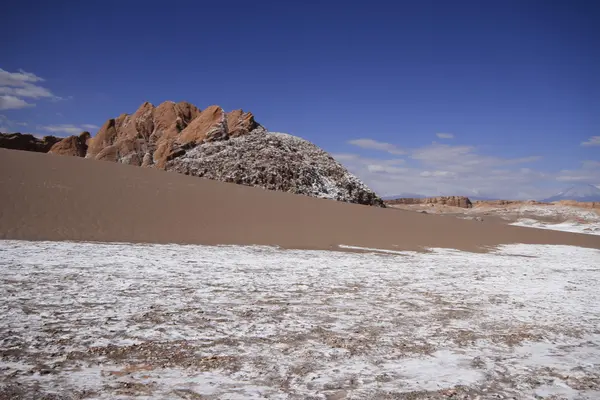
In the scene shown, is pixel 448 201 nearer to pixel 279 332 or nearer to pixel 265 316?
pixel 265 316

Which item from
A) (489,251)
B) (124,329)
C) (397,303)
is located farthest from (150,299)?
(489,251)

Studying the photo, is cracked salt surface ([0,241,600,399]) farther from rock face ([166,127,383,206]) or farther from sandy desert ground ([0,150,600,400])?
rock face ([166,127,383,206])

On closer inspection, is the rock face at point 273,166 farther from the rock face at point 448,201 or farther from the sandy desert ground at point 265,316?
the rock face at point 448,201

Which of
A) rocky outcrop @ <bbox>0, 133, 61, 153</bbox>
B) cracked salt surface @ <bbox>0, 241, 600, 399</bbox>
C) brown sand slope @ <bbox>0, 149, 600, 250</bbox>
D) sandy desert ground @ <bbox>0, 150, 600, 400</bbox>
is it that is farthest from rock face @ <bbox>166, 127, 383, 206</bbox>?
rocky outcrop @ <bbox>0, 133, 61, 153</bbox>

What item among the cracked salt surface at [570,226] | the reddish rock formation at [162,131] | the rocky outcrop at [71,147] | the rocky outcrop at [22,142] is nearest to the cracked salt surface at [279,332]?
the reddish rock formation at [162,131]

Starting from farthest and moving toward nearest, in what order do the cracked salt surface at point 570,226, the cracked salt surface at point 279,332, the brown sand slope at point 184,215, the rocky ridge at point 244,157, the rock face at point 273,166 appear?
the cracked salt surface at point 570,226 → the rocky ridge at point 244,157 → the rock face at point 273,166 → the brown sand slope at point 184,215 → the cracked salt surface at point 279,332

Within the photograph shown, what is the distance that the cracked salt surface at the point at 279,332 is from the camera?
3.33m

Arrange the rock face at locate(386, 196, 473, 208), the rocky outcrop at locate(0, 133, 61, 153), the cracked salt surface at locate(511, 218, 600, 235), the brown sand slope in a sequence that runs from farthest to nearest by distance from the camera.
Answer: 1. the rock face at locate(386, 196, 473, 208)
2. the rocky outcrop at locate(0, 133, 61, 153)
3. the cracked salt surface at locate(511, 218, 600, 235)
4. the brown sand slope

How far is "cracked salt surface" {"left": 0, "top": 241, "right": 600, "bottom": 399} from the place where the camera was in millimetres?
3328

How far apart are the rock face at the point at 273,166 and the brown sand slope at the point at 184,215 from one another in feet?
25.3

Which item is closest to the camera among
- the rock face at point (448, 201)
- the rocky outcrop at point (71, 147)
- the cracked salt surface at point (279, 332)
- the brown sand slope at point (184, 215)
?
the cracked salt surface at point (279, 332)

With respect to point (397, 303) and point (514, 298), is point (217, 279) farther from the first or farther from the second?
point (514, 298)

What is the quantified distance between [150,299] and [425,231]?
573 inches

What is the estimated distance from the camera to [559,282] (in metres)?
8.95
